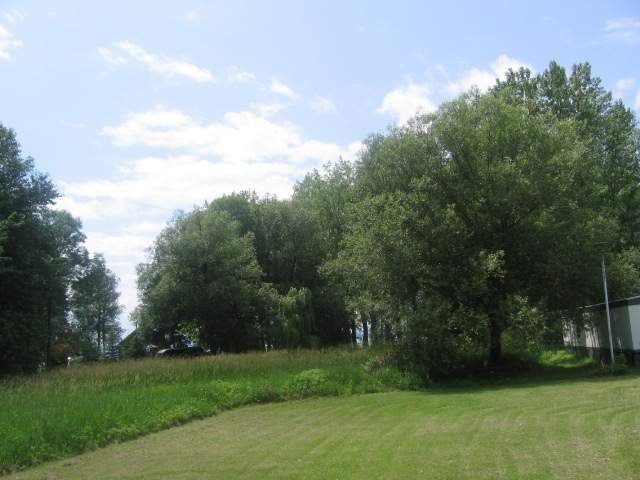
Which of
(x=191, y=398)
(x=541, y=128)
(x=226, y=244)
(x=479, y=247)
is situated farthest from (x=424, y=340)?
(x=226, y=244)

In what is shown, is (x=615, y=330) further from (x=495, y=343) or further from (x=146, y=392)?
(x=146, y=392)

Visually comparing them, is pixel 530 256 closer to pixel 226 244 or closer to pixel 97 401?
pixel 97 401

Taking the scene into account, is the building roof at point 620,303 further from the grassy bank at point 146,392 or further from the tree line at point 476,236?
the grassy bank at point 146,392

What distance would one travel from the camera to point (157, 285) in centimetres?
4312

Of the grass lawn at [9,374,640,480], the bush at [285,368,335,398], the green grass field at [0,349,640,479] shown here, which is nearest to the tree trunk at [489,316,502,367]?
the green grass field at [0,349,640,479]

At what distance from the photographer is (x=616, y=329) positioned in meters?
22.4

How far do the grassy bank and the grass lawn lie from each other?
2.20 feet

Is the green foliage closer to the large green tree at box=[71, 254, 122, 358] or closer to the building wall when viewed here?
the large green tree at box=[71, 254, 122, 358]

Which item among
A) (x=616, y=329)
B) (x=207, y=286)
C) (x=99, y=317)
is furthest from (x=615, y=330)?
(x=99, y=317)

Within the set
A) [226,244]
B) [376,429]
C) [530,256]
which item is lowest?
[376,429]

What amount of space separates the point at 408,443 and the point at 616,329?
15.9 m

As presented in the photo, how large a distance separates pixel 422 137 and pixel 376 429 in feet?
53.6

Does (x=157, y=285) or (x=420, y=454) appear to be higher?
(x=157, y=285)

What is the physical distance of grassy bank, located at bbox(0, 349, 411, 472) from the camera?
38.4 ft
